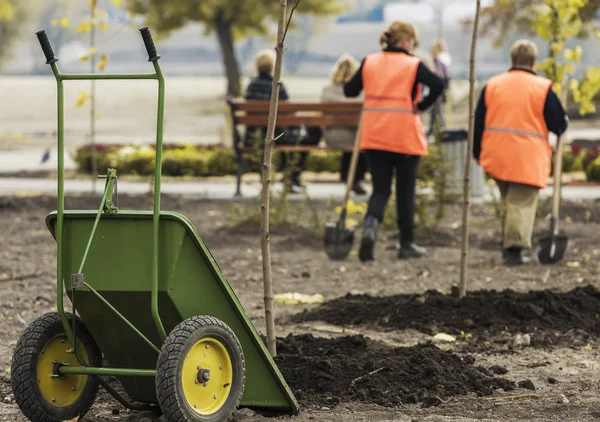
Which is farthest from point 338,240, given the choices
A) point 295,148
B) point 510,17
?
point 510,17

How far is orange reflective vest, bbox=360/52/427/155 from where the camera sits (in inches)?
315

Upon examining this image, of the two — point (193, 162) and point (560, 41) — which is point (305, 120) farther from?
point (193, 162)

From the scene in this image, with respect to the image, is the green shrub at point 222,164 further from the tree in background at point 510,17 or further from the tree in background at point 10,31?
the tree in background at point 10,31

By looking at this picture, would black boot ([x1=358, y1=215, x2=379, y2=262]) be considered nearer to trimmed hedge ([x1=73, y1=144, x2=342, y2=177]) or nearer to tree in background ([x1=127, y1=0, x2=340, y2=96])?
trimmed hedge ([x1=73, y1=144, x2=342, y2=177])

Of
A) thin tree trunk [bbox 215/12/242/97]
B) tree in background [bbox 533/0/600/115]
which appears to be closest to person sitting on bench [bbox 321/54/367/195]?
tree in background [bbox 533/0/600/115]

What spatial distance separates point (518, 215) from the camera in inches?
323

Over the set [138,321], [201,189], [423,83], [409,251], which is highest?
[423,83]

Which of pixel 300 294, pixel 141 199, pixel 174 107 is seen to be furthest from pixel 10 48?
pixel 300 294

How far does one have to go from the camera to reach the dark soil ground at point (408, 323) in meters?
4.41

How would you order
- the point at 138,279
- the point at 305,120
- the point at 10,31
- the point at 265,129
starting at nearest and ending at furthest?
1. the point at 138,279
2. the point at 265,129
3. the point at 305,120
4. the point at 10,31

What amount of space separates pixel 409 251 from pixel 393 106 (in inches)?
46.0

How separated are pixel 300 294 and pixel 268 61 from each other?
5.02m

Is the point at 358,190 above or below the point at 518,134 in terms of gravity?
below

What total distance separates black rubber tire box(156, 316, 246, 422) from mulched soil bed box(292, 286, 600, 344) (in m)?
2.29
